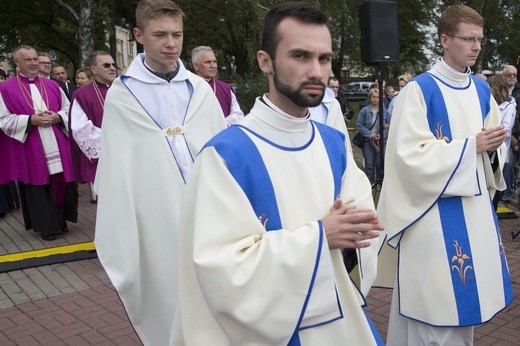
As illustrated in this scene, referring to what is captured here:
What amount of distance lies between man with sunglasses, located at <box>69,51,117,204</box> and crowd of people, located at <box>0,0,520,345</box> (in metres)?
0.02

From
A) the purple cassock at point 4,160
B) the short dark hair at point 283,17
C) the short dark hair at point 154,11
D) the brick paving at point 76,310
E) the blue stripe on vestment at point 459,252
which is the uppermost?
the short dark hair at point 154,11

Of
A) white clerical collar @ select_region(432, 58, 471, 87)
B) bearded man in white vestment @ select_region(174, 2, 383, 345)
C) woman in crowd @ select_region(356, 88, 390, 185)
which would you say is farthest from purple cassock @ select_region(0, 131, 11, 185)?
bearded man in white vestment @ select_region(174, 2, 383, 345)

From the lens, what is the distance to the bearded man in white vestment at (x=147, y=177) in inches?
133

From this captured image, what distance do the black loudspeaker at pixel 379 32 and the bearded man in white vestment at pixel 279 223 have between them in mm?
5747

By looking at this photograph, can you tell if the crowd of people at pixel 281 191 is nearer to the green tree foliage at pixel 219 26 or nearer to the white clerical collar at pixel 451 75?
the white clerical collar at pixel 451 75

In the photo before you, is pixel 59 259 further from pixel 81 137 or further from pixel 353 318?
pixel 353 318

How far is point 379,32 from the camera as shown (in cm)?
763

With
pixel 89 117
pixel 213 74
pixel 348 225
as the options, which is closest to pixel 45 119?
pixel 89 117

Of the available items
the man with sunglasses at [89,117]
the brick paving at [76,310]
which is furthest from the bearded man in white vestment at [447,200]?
the man with sunglasses at [89,117]

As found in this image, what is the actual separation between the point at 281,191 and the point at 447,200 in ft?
5.51

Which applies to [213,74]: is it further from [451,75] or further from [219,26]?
[219,26]

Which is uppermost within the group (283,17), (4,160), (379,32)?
(379,32)

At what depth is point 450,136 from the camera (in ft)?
11.0

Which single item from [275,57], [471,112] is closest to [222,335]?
[275,57]
